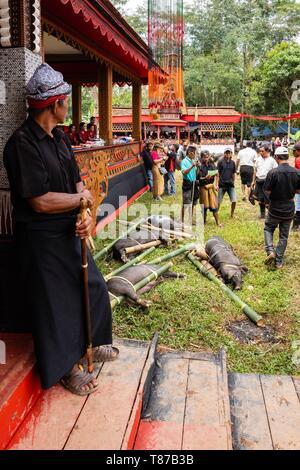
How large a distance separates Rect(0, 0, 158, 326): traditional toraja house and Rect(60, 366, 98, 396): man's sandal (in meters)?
0.63

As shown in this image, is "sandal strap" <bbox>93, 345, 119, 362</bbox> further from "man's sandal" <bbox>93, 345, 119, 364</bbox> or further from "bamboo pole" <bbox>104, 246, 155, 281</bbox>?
"bamboo pole" <bbox>104, 246, 155, 281</bbox>

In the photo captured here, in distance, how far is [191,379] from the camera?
299cm

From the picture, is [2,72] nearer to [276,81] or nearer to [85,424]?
[85,424]

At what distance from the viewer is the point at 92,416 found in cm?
236

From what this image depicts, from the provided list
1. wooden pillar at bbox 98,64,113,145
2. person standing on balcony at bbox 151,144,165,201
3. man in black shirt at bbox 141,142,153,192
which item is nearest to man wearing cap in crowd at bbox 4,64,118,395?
wooden pillar at bbox 98,64,113,145

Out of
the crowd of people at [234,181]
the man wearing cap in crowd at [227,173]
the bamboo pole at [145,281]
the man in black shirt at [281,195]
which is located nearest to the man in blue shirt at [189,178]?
the crowd of people at [234,181]

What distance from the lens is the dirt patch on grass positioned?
4.53 metres

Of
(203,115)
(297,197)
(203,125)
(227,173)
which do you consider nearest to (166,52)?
(227,173)

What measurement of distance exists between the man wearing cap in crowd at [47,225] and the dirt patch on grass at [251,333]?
247cm

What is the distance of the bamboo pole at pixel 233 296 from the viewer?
4.84 m

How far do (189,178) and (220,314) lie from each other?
175 inches

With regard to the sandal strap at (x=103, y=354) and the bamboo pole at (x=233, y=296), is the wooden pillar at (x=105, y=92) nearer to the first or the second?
the bamboo pole at (x=233, y=296)

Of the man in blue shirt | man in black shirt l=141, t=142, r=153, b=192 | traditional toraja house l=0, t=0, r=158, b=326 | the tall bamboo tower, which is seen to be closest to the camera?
traditional toraja house l=0, t=0, r=158, b=326
